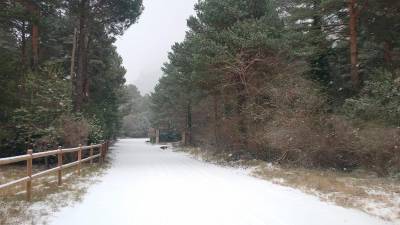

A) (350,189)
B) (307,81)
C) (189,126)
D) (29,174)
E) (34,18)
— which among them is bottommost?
(350,189)

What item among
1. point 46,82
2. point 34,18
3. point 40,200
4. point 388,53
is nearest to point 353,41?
point 388,53

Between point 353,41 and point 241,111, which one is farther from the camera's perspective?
point 241,111

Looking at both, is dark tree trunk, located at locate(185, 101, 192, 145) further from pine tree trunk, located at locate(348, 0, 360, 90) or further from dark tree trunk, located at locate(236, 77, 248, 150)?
pine tree trunk, located at locate(348, 0, 360, 90)

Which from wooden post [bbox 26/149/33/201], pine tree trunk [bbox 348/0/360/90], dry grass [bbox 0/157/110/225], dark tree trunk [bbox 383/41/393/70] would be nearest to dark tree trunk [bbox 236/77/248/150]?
pine tree trunk [bbox 348/0/360/90]

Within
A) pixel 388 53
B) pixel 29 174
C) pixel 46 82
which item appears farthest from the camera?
pixel 388 53

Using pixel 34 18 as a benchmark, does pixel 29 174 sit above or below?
below

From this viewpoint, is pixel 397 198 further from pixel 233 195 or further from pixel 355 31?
pixel 355 31

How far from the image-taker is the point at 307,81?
17.2 m

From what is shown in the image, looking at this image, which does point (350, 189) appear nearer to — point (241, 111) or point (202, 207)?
point (202, 207)

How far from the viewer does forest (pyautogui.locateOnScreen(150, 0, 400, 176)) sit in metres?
14.6

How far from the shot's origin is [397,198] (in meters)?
8.79

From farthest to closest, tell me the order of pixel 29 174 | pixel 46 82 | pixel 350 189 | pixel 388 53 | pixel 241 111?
pixel 241 111 → pixel 388 53 → pixel 46 82 → pixel 350 189 → pixel 29 174

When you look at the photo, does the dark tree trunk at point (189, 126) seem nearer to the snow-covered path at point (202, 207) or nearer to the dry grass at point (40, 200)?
the dry grass at point (40, 200)

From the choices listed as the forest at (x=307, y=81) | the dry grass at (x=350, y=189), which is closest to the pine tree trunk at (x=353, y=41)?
the forest at (x=307, y=81)
